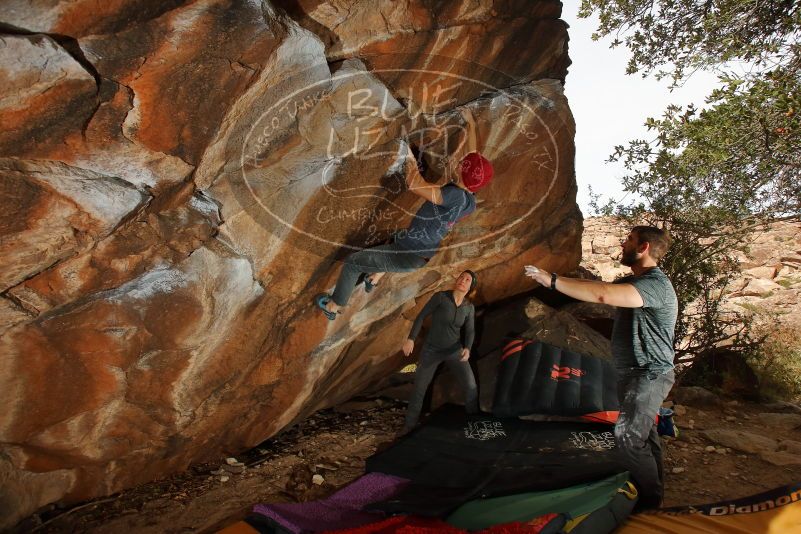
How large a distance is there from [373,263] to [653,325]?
242 cm

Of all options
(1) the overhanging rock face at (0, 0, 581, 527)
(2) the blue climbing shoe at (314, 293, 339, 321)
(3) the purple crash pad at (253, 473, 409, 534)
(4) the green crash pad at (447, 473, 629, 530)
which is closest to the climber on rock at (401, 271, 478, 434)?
(1) the overhanging rock face at (0, 0, 581, 527)

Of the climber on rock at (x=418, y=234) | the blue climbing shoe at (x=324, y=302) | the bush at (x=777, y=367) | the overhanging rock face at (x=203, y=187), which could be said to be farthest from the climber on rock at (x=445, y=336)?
the bush at (x=777, y=367)

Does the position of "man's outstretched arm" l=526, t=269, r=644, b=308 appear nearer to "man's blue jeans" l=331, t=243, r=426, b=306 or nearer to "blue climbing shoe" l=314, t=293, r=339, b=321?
"man's blue jeans" l=331, t=243, r=426, b=306

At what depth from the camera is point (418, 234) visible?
4203 millimetres

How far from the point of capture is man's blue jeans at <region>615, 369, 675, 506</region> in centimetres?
335

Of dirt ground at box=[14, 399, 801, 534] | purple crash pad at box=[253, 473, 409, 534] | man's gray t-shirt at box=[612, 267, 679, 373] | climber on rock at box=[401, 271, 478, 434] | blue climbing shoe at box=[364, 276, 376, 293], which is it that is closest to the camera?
purple crash pad at box=[253, 473, 409, 534]

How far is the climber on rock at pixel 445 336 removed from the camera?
529cm

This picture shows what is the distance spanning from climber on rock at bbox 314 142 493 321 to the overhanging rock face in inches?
9.4

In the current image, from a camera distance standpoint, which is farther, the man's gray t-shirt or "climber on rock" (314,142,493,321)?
"climber on rock" (314,142,493,321)

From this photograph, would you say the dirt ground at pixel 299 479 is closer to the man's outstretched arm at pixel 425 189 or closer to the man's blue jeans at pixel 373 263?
the man's blue jeans at pixel 373 263

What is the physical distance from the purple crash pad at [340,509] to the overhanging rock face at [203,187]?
→ 4.87 feet

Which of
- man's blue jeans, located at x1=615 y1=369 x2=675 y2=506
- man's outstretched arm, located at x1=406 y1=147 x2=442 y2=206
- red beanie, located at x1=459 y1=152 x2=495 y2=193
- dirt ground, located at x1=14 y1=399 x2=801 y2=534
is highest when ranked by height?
red beanie, located at x1=459 y1=152 x2=495 y2=193

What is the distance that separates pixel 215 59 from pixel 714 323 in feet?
31.0

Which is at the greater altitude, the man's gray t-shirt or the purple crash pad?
the man's gray t-shirt
